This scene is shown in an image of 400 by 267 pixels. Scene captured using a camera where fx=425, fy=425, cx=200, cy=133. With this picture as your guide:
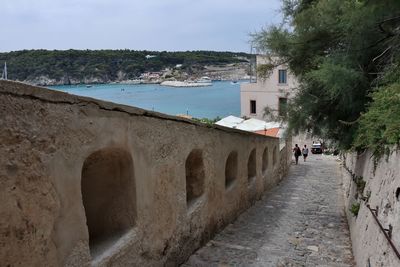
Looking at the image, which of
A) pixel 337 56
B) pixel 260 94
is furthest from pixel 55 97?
pixel 260 94

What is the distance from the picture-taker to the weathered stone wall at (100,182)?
3243mm

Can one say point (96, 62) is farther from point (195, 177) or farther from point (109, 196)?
point (109, 196)

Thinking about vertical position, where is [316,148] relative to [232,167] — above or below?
below

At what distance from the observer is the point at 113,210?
5.16 metres

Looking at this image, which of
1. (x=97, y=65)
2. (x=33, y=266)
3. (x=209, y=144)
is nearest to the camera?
(x=33, y=266)

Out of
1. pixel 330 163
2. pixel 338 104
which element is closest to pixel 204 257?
pixel 338 104

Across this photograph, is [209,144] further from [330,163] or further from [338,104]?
[330,163]

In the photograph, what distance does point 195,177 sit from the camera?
761cm

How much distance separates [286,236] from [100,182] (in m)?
4.95

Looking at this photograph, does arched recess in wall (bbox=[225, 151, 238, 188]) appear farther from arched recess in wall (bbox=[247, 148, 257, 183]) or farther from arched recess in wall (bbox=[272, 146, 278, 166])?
arched recess in wall (bbox=[272, 146, 278, 166])

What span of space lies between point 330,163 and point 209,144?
1911 cm

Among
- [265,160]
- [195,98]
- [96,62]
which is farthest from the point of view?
[195,98]

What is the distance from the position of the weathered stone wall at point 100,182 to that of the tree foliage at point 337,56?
9.94ft

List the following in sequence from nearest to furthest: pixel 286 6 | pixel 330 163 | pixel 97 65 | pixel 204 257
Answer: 1. pixel 204 257
2. pixel 286 6
3. pixel 330 163
4. pixel 97 65
